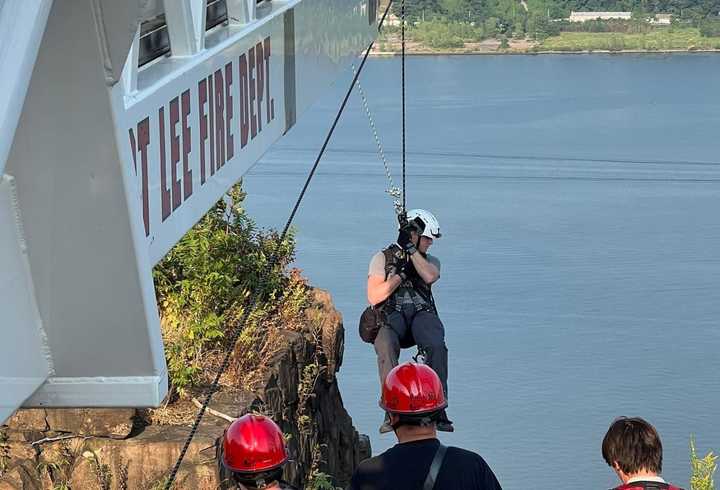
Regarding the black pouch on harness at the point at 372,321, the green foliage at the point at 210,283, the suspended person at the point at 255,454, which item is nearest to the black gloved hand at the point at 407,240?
the black pouch on harness at the point at 372,321

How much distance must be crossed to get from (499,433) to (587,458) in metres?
1.40

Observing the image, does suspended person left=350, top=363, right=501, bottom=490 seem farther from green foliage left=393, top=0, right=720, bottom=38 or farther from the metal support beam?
green foliage left=393, top=0, right=720, bottom=38

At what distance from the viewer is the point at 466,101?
51000 mm

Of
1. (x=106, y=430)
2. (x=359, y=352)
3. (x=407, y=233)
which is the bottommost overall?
(x=359, y=352)

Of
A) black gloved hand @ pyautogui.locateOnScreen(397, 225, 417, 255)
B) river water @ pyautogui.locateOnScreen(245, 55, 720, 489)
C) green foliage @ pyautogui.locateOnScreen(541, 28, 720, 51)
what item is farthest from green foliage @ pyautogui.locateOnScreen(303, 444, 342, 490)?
green foliage @ pyautogui.locateOnScreen(541, 28, 720, 51)

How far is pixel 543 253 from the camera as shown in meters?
29.9

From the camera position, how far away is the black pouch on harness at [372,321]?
24.6 ft

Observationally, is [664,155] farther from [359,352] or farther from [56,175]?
[56,175]

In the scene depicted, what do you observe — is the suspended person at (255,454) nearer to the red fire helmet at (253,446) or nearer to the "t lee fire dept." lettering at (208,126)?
the red fire helmet at (253,446)

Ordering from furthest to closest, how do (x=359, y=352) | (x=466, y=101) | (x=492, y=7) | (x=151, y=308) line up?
(x=492, y=7), (x=466, y=101), (x=359, y=352), (x=151, y=308)

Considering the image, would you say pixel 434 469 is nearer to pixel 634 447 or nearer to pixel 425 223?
pixel 634 447

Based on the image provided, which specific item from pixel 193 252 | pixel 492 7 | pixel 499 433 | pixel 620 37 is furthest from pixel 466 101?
pixel 193 252

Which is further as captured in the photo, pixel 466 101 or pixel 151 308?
pixel 466 101

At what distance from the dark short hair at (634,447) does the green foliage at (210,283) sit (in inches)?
193
